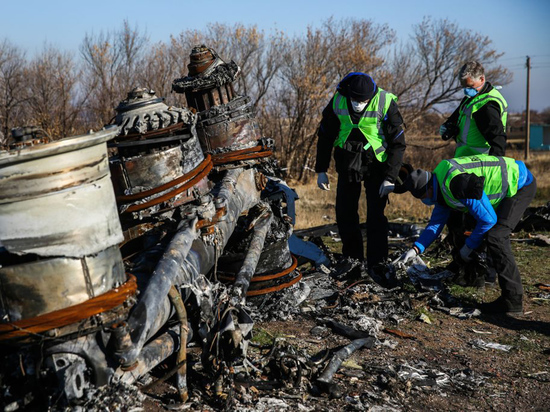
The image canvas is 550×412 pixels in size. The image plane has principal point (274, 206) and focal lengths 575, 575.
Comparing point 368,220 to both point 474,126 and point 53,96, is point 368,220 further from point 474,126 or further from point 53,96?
point 53,96

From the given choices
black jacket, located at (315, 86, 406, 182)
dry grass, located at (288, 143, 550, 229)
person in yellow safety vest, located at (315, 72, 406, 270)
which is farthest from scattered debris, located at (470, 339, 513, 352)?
dry grass, located at (288, 143, 550, 229)

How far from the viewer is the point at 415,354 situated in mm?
4145

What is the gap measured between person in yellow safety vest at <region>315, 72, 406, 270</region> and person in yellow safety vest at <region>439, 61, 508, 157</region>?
2.57 feet

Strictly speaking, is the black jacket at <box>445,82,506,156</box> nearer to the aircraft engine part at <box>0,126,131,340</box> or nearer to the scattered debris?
the scattered debris

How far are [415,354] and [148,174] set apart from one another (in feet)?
7.49

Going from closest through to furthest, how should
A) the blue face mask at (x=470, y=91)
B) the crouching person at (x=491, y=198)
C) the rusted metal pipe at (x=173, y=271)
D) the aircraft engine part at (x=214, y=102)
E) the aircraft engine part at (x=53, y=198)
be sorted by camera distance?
the aircraft engine part at (x=53, y=198) → the rusted metal pipe at (x=173, y=271) → the crouching person at (x=491, y=198) → the aircraft engine part at (x=214, y=102) → the blue face mask at (x=470, y=91)

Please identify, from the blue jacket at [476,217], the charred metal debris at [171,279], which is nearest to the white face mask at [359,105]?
the charred metal debris at [171,279]

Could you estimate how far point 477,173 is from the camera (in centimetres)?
496

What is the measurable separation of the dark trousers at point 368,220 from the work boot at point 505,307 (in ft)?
3.80

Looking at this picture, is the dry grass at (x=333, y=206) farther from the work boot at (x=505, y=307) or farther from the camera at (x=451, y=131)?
the work boot at (x=505, y=307)

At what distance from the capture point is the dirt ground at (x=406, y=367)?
319 centimetres

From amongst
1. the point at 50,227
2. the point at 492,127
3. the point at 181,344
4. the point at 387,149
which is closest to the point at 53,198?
the point at 50,227

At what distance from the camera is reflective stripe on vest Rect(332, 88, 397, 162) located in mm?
5578

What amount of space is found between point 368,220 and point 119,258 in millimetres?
3551
